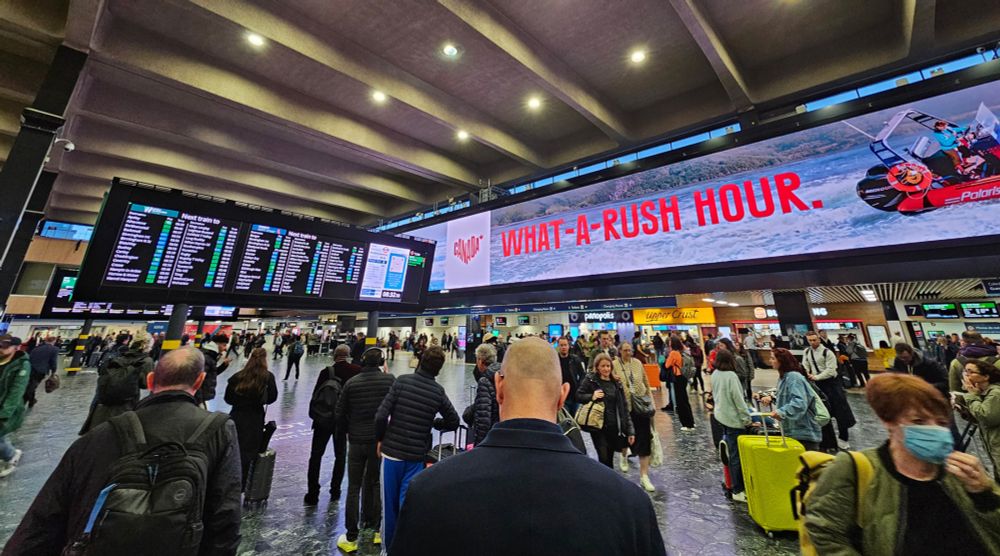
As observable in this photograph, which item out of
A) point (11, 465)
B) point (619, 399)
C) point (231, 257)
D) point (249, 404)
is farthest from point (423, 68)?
point (11, 465)

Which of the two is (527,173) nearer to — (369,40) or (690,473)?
(369,40)

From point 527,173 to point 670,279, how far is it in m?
5.73

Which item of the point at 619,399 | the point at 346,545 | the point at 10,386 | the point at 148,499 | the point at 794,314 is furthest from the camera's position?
the point at 794,314

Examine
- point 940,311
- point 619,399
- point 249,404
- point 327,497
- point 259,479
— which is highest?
point 940,311

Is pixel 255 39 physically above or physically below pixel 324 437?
above

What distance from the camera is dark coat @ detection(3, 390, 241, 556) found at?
1.29 metres

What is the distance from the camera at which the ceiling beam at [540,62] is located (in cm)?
550

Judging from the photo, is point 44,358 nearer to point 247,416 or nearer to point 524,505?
point 247,416

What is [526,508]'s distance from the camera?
748mm

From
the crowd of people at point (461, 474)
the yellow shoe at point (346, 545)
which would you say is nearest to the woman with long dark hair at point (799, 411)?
the crowd of people at point (461, 474)

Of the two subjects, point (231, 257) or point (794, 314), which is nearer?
point (231, 257)

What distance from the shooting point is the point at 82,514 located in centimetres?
131

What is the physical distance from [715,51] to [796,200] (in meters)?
2.94

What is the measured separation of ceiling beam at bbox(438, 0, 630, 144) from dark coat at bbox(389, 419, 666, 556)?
6.22 metres
